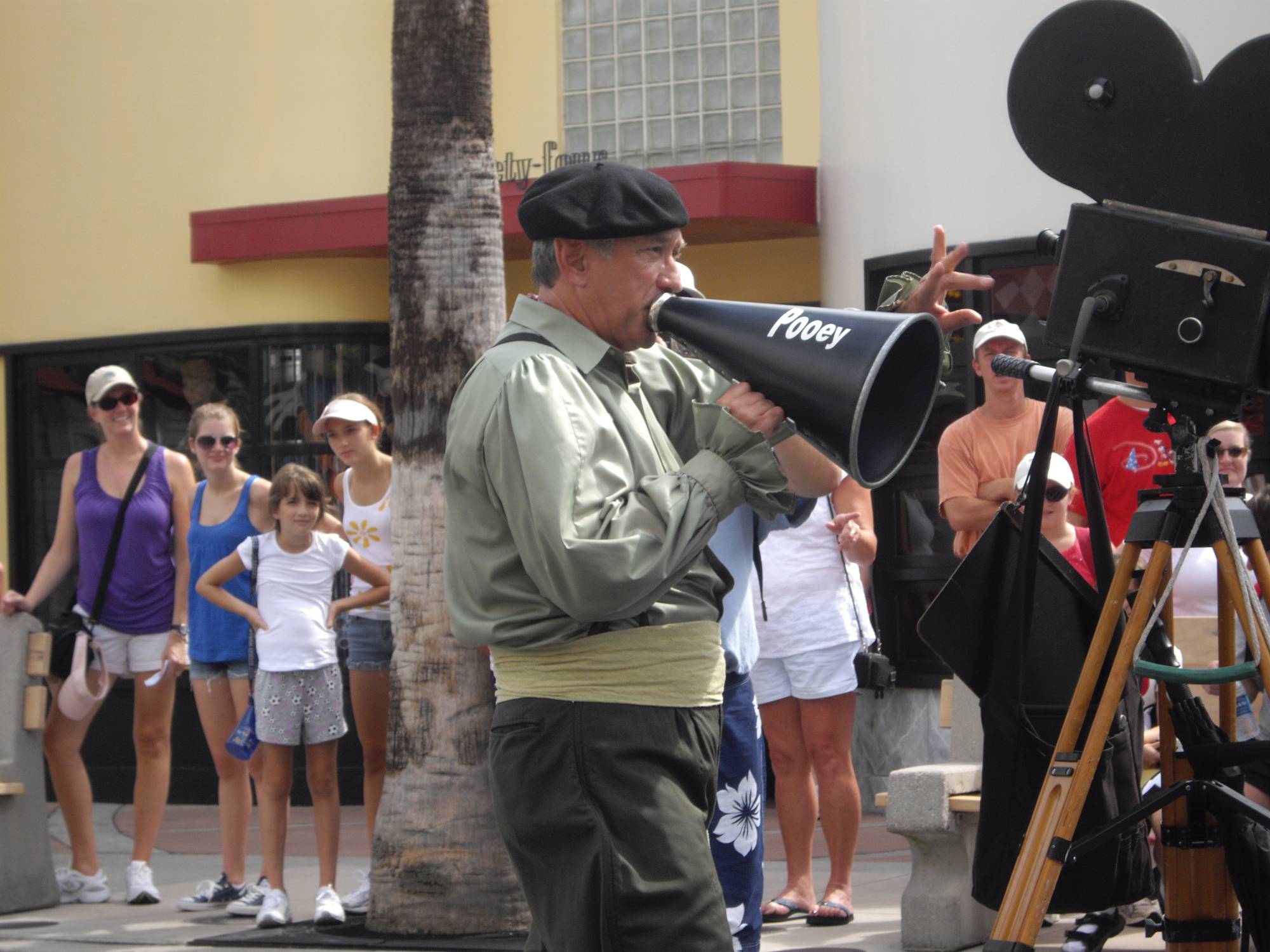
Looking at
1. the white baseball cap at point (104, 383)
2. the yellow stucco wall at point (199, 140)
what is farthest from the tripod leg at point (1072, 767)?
the yellow stucco wall at point (199, 140)

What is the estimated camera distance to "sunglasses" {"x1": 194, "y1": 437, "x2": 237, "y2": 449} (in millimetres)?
7426

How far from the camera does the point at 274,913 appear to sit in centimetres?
650

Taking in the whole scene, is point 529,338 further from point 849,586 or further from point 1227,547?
point 849,586

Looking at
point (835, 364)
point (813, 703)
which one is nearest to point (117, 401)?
point (813, 703)

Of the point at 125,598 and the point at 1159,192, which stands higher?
the point at 1159,192

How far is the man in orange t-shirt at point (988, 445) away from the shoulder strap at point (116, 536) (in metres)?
3.40

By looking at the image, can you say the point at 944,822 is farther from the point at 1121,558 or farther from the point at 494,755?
the point at 494,755

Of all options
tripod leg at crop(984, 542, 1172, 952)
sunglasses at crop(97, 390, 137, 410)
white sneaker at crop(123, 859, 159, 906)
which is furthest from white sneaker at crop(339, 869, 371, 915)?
tripod leg at crop(984, 542, 1172, 952)

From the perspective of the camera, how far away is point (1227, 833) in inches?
144

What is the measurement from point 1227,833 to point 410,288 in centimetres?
360

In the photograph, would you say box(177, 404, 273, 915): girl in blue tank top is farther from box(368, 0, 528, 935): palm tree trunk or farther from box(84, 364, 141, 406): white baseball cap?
box(368, 0, 528, 935): palm tree trunk

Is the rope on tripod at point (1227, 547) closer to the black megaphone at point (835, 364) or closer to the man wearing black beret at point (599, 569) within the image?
the black megaphone at point (835, 364)

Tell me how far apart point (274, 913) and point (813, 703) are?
209cm

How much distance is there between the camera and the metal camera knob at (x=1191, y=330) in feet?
11.3
